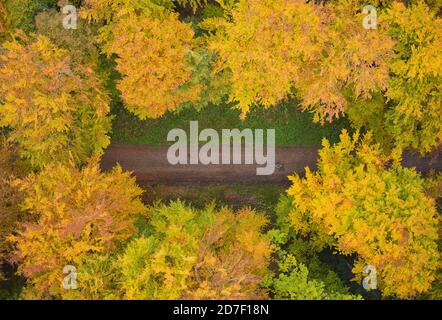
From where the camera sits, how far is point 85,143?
61.5 feet

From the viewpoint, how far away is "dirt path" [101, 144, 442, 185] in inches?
885

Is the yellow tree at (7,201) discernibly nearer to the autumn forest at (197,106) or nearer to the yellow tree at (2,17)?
the autumn forest at (197,106)

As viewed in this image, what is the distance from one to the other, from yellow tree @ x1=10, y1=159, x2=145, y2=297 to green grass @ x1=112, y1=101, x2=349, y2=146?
17.5ft

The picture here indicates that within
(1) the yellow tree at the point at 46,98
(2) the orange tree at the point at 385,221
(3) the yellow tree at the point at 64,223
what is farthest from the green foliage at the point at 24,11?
(2) the orange tree at the point at 385,221

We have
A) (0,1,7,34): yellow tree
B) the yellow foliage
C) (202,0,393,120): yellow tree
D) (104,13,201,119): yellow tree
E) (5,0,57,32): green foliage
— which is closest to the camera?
the yellow foliage

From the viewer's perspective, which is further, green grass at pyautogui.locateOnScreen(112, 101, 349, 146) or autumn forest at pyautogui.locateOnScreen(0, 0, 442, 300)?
green grass at pyautogui.locateOnScreen(112, 101, 349, 146)

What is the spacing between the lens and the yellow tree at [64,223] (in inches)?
625

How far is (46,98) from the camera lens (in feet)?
53.1

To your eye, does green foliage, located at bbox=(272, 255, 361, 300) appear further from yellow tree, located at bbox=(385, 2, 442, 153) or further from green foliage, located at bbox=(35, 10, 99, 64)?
green foliage, located at bbox=(35, 10, 99, 64)

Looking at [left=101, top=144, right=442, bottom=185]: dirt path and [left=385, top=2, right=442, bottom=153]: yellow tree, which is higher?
[left=385, top=2, right=442, bottom=153]: yellow tree

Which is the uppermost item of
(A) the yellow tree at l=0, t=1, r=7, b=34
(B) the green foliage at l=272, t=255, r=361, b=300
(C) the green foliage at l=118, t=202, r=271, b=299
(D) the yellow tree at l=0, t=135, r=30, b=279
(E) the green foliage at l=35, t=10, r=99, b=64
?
(A) the yellow tree at l=0, t=1, r=7, b=34

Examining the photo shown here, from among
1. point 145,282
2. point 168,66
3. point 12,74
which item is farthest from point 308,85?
point 12,74

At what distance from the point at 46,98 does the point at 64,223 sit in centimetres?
451

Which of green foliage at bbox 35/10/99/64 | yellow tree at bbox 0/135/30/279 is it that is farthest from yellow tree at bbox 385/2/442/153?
yellow tree at bbox 0/135/30/279
